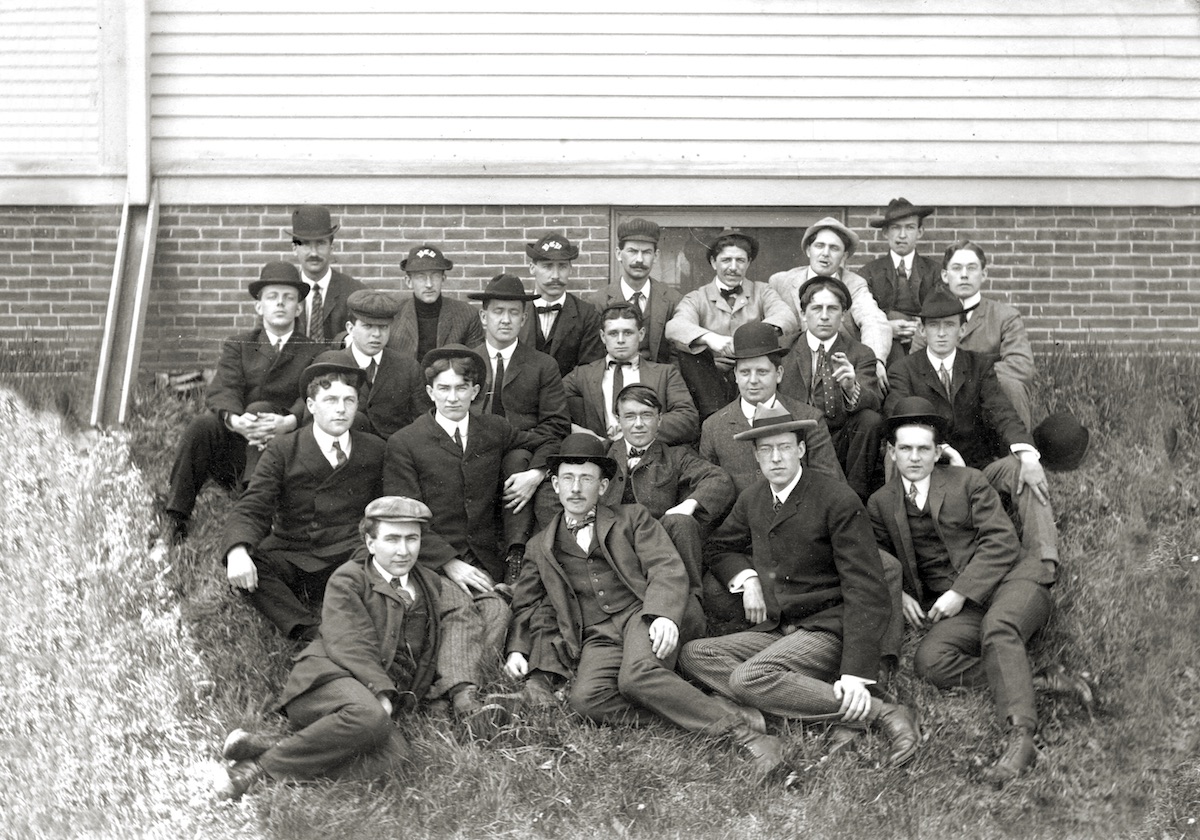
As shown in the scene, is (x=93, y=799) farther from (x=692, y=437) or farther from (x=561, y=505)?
(x=692, y=437)

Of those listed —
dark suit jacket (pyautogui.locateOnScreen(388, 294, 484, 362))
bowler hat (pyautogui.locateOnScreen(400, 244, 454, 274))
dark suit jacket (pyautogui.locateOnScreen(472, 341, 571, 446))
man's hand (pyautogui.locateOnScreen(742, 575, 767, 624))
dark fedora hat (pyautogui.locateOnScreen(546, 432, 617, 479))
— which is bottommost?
man's hand (pyautogui.locateOnScreen(742, 575, 767, 624))

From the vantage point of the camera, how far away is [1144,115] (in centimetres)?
1072

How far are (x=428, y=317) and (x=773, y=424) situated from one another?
2733 millimetres

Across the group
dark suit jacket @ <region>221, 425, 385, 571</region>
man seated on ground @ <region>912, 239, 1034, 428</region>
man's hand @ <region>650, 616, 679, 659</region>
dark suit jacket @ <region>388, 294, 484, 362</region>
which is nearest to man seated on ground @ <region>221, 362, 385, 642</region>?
dark suit jacket @ <region>221, 425, 385, 571</region>

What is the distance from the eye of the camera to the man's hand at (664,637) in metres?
6.56

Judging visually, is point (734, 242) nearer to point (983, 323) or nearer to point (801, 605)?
point (983, 323)

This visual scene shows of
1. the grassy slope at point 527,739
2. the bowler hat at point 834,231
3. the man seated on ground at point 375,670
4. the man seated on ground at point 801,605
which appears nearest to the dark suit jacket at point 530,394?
the man seated on ground at point 375,670

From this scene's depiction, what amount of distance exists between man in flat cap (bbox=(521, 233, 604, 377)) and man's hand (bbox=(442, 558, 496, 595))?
6.52ft

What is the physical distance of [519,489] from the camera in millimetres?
7406

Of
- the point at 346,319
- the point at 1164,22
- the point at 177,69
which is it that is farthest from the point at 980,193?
the point at 177,69

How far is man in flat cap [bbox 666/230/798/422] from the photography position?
8539 mm

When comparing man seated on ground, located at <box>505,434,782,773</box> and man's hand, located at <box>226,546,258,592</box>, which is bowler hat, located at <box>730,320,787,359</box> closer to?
man seated on ground, located at <box>505,434,782,773</box>

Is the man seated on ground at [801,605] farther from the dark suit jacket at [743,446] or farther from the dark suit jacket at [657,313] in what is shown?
the dark suit jacket at [657,313]

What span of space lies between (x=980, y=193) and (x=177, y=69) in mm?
6085
